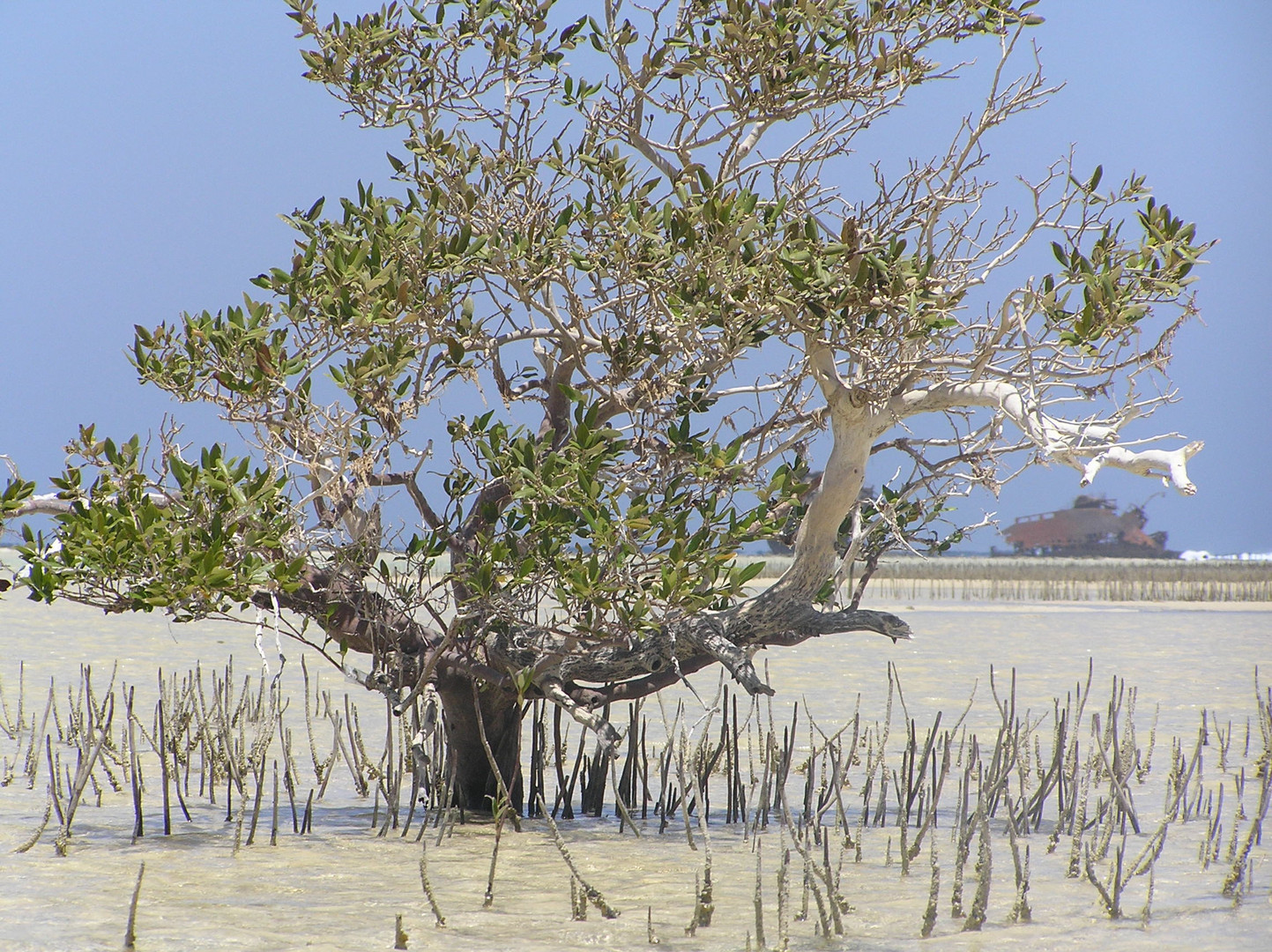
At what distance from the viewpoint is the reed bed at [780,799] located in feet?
13.0

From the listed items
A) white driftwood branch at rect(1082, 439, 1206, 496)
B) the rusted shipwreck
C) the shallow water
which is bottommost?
the shallow water

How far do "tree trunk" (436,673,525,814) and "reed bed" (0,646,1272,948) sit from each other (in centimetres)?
9

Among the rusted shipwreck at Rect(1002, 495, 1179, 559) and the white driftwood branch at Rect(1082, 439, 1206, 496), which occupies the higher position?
the rusted shipwreck at Rect(1002, 495, 1179, 559)

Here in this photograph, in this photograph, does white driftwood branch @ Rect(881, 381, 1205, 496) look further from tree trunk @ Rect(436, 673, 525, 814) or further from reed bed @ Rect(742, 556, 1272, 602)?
reed bed @ Rect(742, 556, 1272, 602)

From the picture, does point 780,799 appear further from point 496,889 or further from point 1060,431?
point 1060,431

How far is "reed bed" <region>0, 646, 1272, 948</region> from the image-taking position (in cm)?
396

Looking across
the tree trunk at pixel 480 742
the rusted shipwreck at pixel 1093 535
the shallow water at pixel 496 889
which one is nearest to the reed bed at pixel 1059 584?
the tree trunk at pixel 480 742

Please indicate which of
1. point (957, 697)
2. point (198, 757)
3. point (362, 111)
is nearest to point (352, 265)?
point (362, 111)

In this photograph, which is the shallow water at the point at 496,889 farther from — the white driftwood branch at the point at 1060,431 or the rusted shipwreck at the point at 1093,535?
the rusted shipwreck at the point at 1093,535

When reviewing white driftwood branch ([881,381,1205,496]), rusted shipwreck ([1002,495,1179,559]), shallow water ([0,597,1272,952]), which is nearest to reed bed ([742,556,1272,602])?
shallow water ([0,597,1272,952])

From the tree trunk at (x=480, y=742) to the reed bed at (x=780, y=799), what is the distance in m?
0.09

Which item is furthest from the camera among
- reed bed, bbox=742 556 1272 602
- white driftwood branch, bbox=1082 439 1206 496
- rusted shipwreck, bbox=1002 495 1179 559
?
rusted shipwreck, bbox=1002 495 1179 559

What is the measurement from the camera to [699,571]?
13.7ft

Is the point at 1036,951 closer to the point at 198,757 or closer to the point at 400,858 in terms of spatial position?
the point at 400,858
